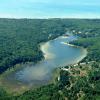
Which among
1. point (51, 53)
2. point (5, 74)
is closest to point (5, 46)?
point (51, 53)

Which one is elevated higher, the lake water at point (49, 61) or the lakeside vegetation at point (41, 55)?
the lakeside vegetation at point (41, 55)

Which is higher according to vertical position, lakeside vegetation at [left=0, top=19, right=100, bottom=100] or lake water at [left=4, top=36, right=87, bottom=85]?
lakeside vegetation at [left=0, top=19, right=100, bottom=100]

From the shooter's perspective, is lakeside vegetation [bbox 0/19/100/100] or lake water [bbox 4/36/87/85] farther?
lake water [bbox 4/36/87/85]

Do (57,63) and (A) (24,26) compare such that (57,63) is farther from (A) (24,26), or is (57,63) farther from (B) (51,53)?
(A) (24,26)

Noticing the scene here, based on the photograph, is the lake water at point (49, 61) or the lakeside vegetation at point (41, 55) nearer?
the lakeside vegetation at point (41, 55)
